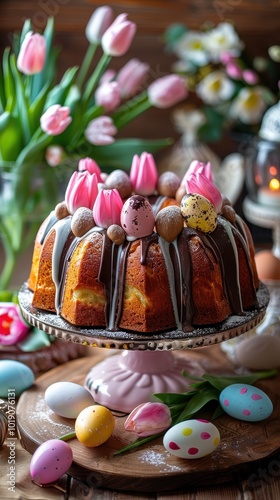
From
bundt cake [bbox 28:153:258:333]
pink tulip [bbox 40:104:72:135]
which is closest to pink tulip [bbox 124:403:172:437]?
bundt cake [bbox 28:153:258:333]

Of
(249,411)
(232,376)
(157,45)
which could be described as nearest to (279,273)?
(232,376)

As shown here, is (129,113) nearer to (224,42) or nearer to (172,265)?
(224,42)

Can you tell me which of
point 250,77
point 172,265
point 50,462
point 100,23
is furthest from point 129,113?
point 50,462

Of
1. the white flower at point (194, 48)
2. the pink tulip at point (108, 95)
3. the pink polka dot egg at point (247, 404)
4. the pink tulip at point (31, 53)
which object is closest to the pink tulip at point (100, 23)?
the pink tulip at point (108, 95)

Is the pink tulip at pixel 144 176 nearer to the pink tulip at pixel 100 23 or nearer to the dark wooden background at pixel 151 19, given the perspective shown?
the pink tulip at pixel 100 23

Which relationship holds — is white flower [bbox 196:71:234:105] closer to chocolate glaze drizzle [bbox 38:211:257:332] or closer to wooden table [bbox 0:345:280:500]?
chocolate glaze drizzle [bbox 38:211:257:332]

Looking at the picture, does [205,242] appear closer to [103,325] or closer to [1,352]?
[103,325]
